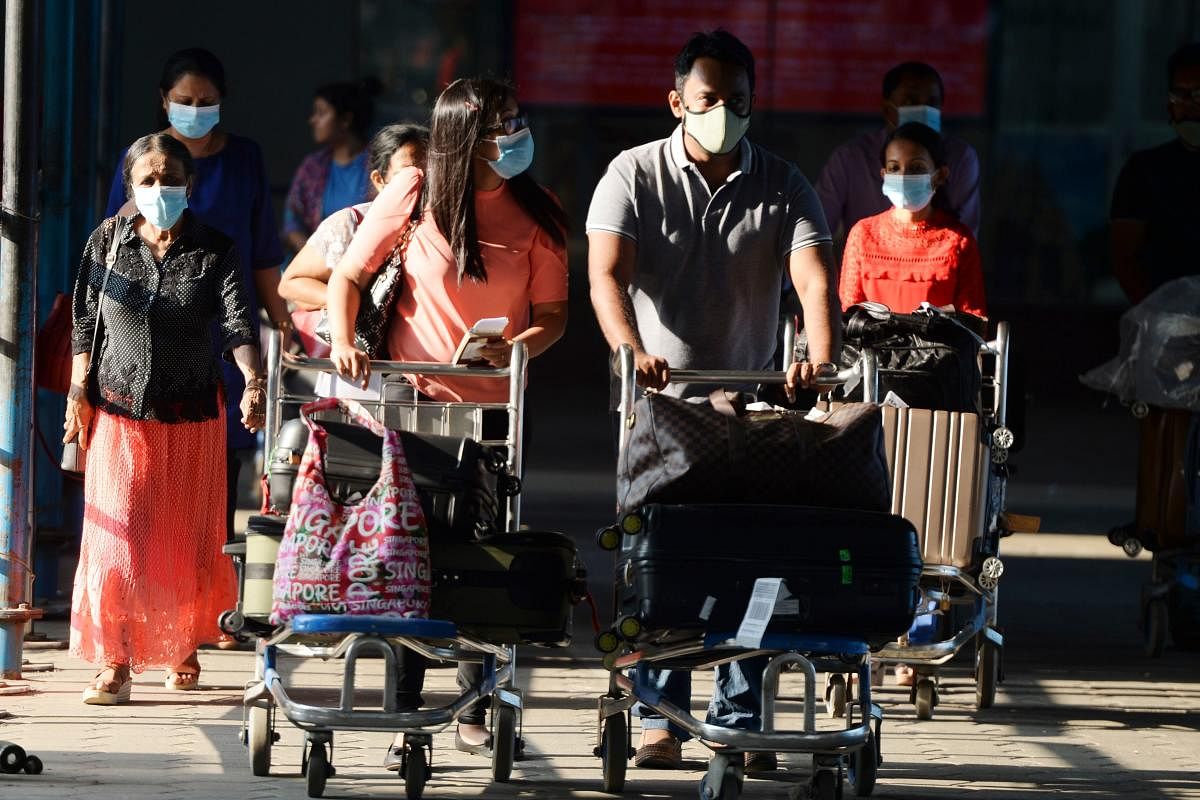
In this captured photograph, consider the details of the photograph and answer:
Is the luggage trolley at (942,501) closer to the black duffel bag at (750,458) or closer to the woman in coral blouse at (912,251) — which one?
the woman in coral blouse at (912,251)

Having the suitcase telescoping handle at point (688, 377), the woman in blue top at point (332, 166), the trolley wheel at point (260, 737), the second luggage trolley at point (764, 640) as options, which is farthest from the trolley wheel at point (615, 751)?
the woman in blue top at point (332, 166)

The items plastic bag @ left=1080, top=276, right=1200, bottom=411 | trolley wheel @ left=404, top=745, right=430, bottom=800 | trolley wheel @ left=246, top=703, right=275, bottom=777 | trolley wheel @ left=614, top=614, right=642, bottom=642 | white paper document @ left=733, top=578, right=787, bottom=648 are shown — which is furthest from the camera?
plastic bag @ left=1080, top=276, right=1200, bottom=411

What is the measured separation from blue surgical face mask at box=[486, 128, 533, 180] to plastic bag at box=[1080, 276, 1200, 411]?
3063mm

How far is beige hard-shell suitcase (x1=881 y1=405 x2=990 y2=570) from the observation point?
690cm

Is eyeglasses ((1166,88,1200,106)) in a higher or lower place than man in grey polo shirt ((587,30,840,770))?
higher

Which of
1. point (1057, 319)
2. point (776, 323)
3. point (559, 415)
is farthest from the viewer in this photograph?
point (1057, 319)

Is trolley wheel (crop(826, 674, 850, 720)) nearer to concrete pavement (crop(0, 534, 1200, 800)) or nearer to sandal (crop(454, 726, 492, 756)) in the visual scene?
concrete pavement (crop(0, 534, 1200, 800))

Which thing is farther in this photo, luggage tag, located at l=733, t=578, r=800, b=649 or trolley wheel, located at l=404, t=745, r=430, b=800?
trolley wheel, located at l=404, t=745, r=430, b=800

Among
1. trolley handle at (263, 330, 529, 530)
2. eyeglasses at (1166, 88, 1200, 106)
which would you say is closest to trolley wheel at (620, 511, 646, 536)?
trolley handle at (263, 330, 529, 530)

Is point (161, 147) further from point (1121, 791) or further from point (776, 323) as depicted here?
point (1121, 791)

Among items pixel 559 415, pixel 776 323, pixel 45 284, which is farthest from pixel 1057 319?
pixel 776 323

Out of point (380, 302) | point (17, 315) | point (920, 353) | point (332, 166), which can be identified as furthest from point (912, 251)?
point (332, 166)

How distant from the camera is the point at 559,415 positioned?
57.3 ft

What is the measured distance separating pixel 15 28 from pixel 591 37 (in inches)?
446
